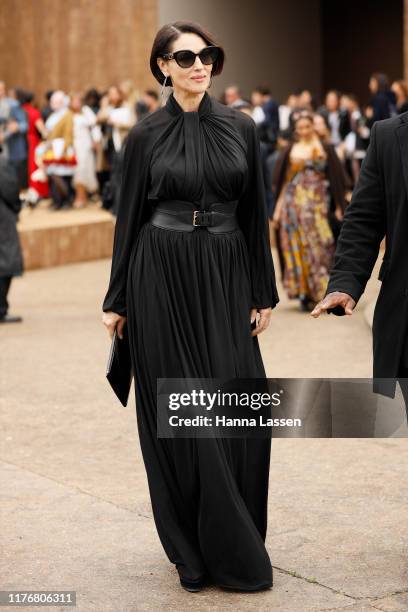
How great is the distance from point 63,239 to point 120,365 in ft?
37.6

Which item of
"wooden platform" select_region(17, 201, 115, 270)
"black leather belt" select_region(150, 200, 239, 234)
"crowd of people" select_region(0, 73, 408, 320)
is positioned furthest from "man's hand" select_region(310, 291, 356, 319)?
"crowd of people" select_region(0, 73, 408, 320)

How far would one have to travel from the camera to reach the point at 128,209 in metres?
4.73

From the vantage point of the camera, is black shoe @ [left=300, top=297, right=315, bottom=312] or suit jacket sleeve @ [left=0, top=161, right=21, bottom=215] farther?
black shoe @ [left=300, top=297, right=315, bottom=312]

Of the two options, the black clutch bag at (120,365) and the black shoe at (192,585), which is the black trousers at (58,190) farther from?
the black shoe at (192,585)

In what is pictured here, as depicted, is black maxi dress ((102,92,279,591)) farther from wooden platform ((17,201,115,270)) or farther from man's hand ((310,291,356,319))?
wooden platform ((17,201,115,270))

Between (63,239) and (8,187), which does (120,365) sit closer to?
(8,187)

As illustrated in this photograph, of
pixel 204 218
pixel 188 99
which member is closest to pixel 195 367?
pixel 204 218

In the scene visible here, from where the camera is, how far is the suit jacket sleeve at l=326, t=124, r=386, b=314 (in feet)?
14.7

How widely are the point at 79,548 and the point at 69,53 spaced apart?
25110mm

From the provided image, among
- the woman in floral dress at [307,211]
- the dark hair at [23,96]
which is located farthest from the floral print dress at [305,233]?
the dark hair at [23,96]

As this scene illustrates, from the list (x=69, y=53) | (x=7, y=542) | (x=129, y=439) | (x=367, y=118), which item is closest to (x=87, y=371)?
(x=129, y=439)

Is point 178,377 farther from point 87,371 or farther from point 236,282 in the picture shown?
point 87,371

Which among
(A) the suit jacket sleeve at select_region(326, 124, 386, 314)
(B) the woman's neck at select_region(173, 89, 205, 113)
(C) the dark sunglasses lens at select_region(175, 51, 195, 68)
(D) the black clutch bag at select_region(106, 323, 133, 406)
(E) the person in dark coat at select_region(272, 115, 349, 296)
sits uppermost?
(C) the dark sunglasses lens at select_region(175, 51, 195, 68)

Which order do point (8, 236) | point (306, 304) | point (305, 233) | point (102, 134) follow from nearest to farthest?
point (8, 236)
point (305, 233)
point (306, 304)
point (102, 134)
